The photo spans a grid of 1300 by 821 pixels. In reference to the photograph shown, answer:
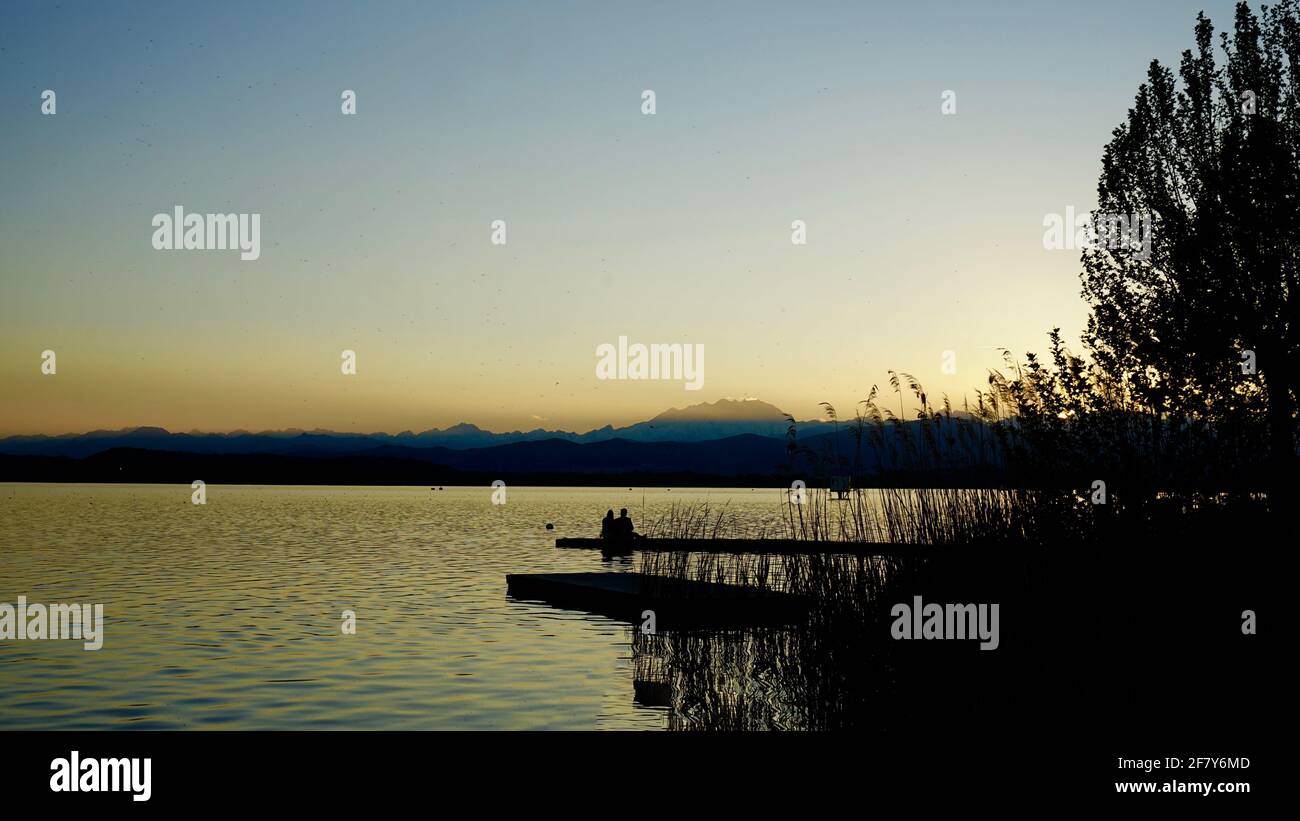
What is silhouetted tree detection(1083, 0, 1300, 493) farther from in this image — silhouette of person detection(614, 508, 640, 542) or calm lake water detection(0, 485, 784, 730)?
silhouette of person detection(614, 508, 640, 542)

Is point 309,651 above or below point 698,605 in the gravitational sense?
below

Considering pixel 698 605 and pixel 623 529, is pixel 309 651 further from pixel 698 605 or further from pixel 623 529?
pixel 623 529

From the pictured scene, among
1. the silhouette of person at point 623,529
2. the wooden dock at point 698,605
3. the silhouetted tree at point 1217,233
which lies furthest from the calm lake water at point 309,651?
the silhouetted tree at point 1217,233

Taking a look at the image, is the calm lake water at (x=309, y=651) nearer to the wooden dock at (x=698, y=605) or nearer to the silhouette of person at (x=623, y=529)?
the wooden dock at (x=698, y=605)

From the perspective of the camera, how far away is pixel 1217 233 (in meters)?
19.1

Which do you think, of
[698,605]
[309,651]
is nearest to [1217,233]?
[698,605]

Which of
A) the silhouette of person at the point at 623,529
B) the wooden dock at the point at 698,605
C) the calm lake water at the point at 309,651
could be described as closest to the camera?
the calm lake water at the point at 309,651

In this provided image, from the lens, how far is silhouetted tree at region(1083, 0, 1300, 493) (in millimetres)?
18578

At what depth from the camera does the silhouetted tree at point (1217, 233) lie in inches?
731

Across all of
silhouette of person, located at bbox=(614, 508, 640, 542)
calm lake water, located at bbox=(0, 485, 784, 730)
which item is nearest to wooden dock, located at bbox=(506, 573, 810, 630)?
calm lake water, located at bbox=(0, 485, 784, 730)

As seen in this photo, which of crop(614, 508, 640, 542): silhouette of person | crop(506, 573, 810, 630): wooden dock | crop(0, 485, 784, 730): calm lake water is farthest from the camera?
crop(614, 508, 640, 542): silhouette of person
